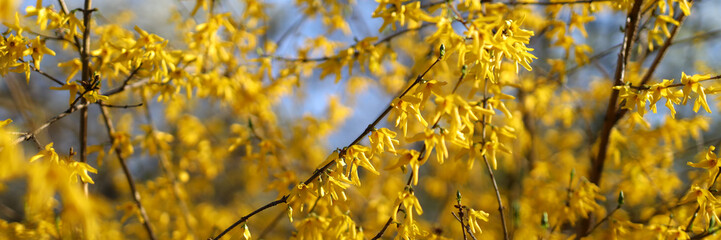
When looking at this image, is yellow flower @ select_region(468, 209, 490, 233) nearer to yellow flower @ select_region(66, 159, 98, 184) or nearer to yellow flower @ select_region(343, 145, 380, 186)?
yellow flower @ select_region(343, 145, 380, 186)

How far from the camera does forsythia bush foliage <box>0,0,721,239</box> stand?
1.43m

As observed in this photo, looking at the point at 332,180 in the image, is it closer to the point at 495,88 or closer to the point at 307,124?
the point at 495,88

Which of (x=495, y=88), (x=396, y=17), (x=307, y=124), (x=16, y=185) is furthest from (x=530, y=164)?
(x=16, y=185)

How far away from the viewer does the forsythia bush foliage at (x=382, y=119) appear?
1.43 metres

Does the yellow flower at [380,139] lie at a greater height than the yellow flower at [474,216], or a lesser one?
greater

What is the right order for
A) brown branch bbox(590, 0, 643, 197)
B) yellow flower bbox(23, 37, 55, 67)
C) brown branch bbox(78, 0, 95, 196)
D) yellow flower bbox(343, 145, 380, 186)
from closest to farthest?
yellow flower bbox(343, 145, 380, 186), yellow flower bbox(23, 37, 55, 67), brown branch bbox(78, 0, 95, 196), brown branch bbox(590, 0, 643, 197)

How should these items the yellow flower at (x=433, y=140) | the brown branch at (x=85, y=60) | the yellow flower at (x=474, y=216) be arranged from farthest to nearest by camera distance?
1. the brown branch at (x=85, y=60)
2. the yellow flower at (x=474, y=216)
3. the yellow flower at (x=433, y=140)

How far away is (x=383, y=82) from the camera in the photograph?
4.38 metres

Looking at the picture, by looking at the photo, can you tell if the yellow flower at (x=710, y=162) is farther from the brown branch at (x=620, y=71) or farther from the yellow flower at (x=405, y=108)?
the yellow flower at (x=405, y=108)

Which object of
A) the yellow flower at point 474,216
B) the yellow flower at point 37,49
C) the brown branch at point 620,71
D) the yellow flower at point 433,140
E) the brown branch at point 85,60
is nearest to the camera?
the yellow flower at point 433,140

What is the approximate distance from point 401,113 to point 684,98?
3.09 ft

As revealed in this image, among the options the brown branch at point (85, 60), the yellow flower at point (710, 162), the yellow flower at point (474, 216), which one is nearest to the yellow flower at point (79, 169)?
the brown branch at point (85, 60)

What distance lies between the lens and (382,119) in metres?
2.79

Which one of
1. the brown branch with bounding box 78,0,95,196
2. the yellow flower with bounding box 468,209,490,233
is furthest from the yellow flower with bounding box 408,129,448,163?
the brown branch with bounding box 78,0,95,196
